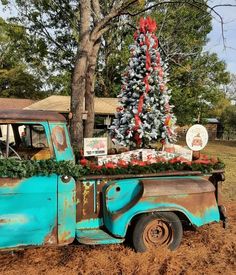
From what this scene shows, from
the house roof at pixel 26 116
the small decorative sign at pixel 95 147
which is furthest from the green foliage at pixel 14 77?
the house roof at pixel 26 116

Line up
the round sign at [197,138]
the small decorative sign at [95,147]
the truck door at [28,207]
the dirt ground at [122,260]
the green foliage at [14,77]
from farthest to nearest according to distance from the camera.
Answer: the green foliage at [14,77], the round sign at [197,138], the small decorative sign at [95,147], the dirt ground at [122,260], the truck door at [28,207]

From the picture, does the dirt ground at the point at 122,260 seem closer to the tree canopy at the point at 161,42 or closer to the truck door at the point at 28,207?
the truck door at the point at 28,207

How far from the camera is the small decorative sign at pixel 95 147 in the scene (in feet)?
18.0

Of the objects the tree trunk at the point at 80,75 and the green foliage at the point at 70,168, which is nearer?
the green foliage at the point at 70,168

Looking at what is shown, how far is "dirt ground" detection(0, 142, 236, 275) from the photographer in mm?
4309

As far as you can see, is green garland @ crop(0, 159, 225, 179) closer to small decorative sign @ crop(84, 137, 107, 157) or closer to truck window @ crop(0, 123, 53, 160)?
truck window @ crop(0, 123, 53, 160)

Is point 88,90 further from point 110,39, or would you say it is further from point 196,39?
point 196,39

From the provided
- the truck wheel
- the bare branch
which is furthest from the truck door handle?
the bare branch

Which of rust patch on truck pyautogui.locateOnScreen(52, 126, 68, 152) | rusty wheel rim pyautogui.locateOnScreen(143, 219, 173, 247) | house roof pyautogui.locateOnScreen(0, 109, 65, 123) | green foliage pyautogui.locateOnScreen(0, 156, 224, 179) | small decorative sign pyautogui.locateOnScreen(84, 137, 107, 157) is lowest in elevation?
rusty wheel rim pyautogui.locateOnScreen(143, 219, 173, 247)

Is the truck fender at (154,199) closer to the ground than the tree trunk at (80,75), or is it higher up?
closer to the ground

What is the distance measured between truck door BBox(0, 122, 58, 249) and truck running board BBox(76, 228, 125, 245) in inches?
13.8

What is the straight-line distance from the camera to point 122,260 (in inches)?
178

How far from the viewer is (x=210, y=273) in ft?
14.1

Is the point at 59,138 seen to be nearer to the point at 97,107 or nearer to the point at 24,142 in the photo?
the point at 24,142
